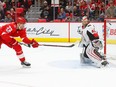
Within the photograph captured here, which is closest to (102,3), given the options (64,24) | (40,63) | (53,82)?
(64,24)

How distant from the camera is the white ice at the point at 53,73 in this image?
17.1 feet

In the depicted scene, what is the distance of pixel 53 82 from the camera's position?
17.4ft

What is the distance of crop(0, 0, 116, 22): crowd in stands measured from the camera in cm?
1187

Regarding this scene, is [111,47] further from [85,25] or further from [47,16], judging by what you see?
[47,16]

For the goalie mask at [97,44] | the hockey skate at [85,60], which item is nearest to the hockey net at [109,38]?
the hockey skate at [85,60]

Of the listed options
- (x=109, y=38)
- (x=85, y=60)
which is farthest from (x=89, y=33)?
(x=109, y=38)

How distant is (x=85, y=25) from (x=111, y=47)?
1960mm

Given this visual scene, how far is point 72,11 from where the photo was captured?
40.8 feet

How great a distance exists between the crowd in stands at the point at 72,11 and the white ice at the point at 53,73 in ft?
12.3

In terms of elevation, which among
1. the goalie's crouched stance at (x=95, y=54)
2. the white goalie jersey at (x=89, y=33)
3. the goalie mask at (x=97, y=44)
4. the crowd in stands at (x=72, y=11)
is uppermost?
the crowd in stands at (x=72, y=11)

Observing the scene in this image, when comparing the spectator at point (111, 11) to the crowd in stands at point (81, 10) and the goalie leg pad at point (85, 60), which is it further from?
the goalie leg pad at point (85, 60)

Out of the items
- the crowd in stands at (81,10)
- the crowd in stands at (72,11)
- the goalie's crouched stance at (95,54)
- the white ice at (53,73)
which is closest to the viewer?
the white ice at (53,73)

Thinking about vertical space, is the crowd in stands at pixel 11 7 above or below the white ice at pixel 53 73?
above

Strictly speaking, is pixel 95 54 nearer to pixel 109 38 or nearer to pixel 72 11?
pixel 109 38
